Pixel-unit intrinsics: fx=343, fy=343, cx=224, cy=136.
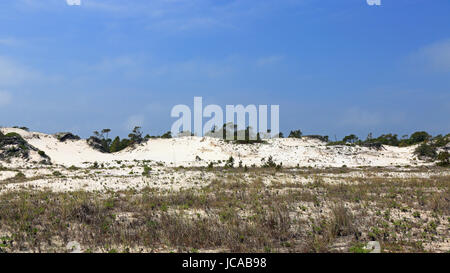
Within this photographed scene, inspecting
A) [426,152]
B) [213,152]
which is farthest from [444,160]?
[213,152]

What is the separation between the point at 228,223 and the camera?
943 cm

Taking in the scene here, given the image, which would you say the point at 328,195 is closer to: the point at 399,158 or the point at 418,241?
the point at 418,241

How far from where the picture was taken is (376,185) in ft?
54.5

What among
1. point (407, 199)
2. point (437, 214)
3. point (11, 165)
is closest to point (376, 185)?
point (407, 199)

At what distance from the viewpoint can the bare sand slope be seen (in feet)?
131

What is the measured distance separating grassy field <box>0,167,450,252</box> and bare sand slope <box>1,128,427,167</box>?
83.5ft

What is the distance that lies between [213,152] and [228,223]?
3608 cm

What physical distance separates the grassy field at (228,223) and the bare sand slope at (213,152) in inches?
1002

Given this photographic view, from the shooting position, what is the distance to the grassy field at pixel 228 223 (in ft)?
26.5

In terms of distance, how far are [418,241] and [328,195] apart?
5464 mm

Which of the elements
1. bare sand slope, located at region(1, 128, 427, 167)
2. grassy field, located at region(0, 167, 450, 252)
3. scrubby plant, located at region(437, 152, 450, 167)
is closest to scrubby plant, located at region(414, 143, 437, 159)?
bare sand slope, located at region(1, 128, 427, 167)

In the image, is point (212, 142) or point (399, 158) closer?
point (399, 158)

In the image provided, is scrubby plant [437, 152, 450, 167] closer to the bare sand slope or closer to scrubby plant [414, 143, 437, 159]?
the bare sand slope
